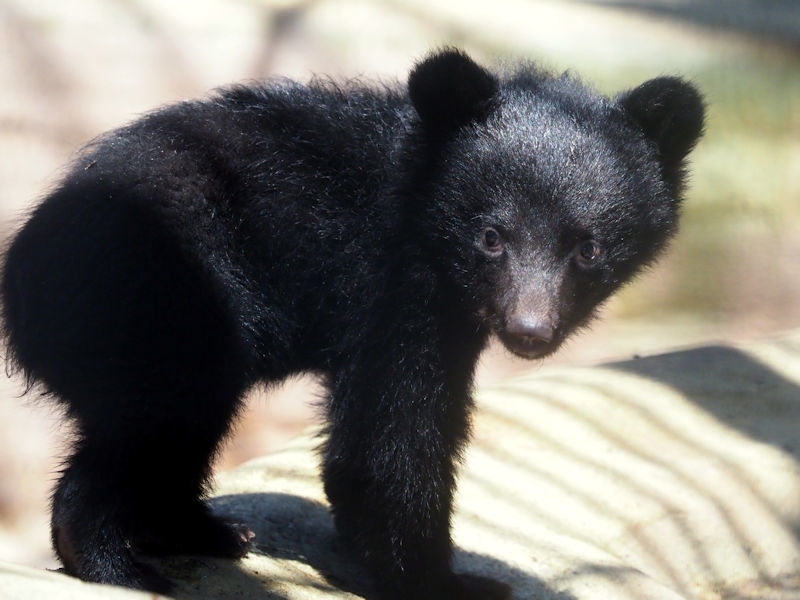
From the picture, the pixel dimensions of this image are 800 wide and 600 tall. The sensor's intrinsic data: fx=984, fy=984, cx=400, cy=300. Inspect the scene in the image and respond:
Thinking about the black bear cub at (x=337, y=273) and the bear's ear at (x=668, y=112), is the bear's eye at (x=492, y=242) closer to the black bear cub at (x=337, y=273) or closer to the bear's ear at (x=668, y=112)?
the black bear cub at (x=337, y=273)

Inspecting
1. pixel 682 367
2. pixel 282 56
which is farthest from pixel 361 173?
pixel 282 56

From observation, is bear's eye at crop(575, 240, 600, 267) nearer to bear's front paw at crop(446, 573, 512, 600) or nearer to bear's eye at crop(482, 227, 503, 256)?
bear's eye at crop(482, 227, 503, 256)

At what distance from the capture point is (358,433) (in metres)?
4.36

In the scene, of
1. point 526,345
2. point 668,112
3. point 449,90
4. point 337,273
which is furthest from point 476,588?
point 668,112

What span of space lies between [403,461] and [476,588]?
0.83 meters

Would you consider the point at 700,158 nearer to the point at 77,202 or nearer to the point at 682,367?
the point at 682,367

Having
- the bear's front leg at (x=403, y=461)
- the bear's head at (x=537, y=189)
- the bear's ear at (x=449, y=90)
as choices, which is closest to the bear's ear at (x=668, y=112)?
the bear's head at (x=537, y=189)

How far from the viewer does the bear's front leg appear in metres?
4.29

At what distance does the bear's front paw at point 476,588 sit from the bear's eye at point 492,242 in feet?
5.06

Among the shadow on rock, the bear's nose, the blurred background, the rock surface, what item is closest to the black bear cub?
the bear's nose

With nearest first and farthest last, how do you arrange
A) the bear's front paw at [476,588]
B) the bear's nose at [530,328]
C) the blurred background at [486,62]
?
1. the bear's nose at [530,328]
2. the bear's front paw at [476,588]
3. the blurred background at [486,62]

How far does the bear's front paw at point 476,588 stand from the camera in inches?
180

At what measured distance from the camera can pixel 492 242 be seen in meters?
4.34

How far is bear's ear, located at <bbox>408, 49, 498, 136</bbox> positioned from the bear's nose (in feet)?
3.32
